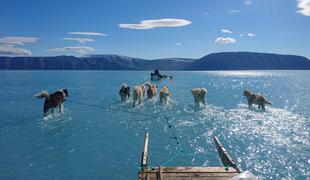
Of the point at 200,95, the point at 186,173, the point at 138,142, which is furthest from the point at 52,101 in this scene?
the point at 186,173

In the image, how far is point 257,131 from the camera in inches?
714

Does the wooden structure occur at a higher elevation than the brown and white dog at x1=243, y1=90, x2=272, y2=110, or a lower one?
lower

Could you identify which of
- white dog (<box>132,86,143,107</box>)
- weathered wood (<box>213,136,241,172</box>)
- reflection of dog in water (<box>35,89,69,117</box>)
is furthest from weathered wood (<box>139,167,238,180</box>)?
white dog (<box>132,86,143,107</box>)

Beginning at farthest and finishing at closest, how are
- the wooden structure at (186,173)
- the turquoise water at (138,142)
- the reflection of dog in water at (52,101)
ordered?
the reflection of dog in water at (52,101), the turquoise water at (138,142), the wooden structure at (186,173)

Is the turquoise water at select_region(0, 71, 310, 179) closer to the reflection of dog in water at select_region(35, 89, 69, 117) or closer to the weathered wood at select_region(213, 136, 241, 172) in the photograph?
the weathered wood at select_region(213, 136, 241, 172)

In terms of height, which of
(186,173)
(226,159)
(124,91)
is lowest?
(186,173)

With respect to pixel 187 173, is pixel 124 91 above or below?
above

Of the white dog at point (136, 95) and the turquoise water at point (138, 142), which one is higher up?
the white dog at point (136, 95)

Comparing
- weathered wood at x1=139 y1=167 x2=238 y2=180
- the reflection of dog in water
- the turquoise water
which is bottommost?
the turquoise water

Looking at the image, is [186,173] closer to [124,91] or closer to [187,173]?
[187,173]

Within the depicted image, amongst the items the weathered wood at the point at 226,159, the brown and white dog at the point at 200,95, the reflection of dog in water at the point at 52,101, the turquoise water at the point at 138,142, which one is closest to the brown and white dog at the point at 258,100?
the turquoise water at the point at 138,142

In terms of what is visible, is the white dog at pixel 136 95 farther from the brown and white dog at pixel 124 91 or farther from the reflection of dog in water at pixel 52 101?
the reflection of dog in water at pixel 52 101

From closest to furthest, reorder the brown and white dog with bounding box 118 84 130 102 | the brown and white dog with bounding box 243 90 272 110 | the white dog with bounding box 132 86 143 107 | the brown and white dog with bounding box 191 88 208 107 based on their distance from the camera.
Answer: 1. the brown and white dog with bounding box 243 90 272 110
2. the brown and white dog with bounding box 191 88 208 107
3. the white dog with bounding box 132 86 143 107
4. the brown and white dog with bounding box 118 84 130 102

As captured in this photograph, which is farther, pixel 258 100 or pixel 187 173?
pixel 258 100
